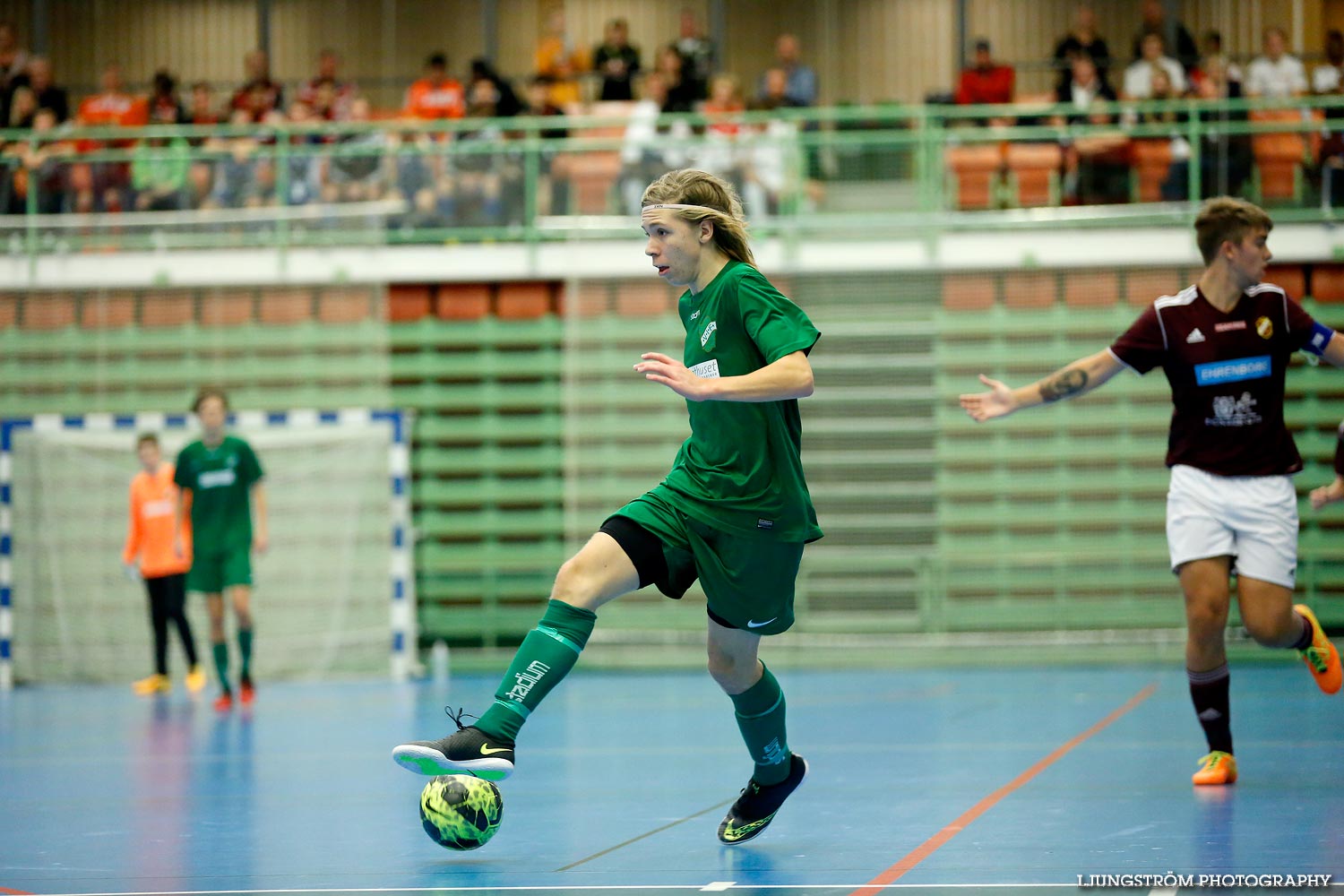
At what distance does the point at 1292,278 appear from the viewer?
13.3 m

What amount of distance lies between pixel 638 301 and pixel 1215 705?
8591mm

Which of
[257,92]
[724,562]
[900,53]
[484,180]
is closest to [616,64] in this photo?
[484,180]

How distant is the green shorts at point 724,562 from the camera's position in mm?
4539

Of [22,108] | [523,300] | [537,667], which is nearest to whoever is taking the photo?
[537,667]

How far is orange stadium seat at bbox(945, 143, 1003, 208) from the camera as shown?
13359 millimetres

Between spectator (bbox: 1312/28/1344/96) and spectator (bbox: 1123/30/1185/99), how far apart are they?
48.3 inches

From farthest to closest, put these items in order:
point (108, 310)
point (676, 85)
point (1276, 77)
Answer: point (676, 85) < point (1276, 77) < point (108, 310)

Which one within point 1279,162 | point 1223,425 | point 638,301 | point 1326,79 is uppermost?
point 1326,79

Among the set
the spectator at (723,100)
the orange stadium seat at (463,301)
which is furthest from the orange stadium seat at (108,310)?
the spectator at (723,100)

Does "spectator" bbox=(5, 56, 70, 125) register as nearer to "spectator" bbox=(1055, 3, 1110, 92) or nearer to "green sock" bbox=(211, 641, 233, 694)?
"green sock" bbox=(211, 641, 233, 694)

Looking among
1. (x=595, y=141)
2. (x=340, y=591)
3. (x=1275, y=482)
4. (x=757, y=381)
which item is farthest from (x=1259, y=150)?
(x=757, y=381)

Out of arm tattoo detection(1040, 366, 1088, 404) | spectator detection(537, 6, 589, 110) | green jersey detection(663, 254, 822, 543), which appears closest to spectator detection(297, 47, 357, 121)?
spectator detection(537, 6, 589, 110)

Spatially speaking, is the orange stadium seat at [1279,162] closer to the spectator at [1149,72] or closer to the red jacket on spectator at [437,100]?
the spectator at [1149,72]

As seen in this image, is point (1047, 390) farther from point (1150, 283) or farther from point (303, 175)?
point (303, 175)
